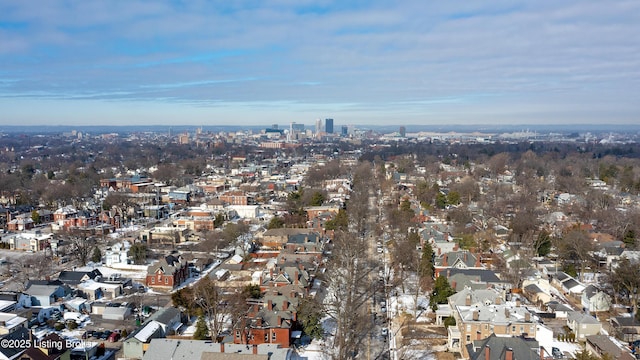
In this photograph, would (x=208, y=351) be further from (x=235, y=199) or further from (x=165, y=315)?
(x=235, y=199)

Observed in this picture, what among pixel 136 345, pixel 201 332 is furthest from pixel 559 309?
pixel 136 345

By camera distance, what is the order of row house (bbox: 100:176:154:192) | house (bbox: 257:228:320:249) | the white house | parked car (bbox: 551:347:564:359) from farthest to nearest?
1. row house (bbox: 100:176:154:192)
2. house (bbox: 257:228:320:249)
3. the white house
4. parked car (bbox: 551:347:564:359)

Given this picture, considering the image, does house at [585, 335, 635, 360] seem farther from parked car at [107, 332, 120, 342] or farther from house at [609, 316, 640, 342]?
parked car at [107, 332, 120, 342]

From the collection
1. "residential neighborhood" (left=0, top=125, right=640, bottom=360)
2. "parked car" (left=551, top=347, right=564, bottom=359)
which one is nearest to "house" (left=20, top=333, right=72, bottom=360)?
"residential neighborhood" (left=0, top=125, right=640, bottom=360)

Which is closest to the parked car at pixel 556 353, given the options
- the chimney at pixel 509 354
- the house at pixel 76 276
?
the chimney at pixel 509 354

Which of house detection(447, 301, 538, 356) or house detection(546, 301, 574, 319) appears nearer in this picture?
house detection(447, 301, 538, 356)

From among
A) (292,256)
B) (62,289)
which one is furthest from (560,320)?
(62,289)

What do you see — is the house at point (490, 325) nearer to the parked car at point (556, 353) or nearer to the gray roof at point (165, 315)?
the parked car at point (556, 353)
